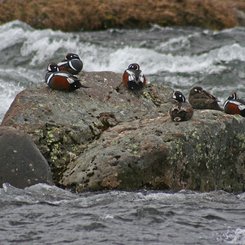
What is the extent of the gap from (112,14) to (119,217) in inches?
571

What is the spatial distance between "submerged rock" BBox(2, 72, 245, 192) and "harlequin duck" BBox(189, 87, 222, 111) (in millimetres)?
528

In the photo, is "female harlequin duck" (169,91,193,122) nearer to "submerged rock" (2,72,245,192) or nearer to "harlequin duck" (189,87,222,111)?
"submerged rock" (2,72,245,192)

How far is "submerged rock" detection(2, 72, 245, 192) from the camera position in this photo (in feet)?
30.0

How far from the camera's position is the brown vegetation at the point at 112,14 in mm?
21719

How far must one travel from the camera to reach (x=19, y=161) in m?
9.02

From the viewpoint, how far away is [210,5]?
22297 mm

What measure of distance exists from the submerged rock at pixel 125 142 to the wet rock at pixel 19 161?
40 centimetres

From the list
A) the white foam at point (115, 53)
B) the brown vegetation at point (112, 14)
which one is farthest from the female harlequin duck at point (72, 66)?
the brown vegetation at point (112, 14)

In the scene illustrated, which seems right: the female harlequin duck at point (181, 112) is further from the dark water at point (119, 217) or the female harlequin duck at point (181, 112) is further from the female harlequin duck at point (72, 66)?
the female harlequin duck at point (72, 66)

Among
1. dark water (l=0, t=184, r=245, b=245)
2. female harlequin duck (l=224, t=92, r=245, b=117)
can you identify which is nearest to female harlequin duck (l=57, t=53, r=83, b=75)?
female harlequin duck (l=224, t=92, r=245, b=117)

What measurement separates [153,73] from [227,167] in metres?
7.88

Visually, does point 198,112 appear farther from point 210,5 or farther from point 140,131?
point 210,5

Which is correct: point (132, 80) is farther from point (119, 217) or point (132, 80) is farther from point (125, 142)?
point (119, 217)

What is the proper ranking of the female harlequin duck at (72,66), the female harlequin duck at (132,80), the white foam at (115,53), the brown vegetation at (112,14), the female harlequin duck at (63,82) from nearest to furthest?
1. the female harlequin duck at (63,82)
2. the female harlequin duck at (132,80)
3. the female harlequin duck at (72,66)
4. the white foam at (115,53)
5. the brown vegetation at (112,14)
